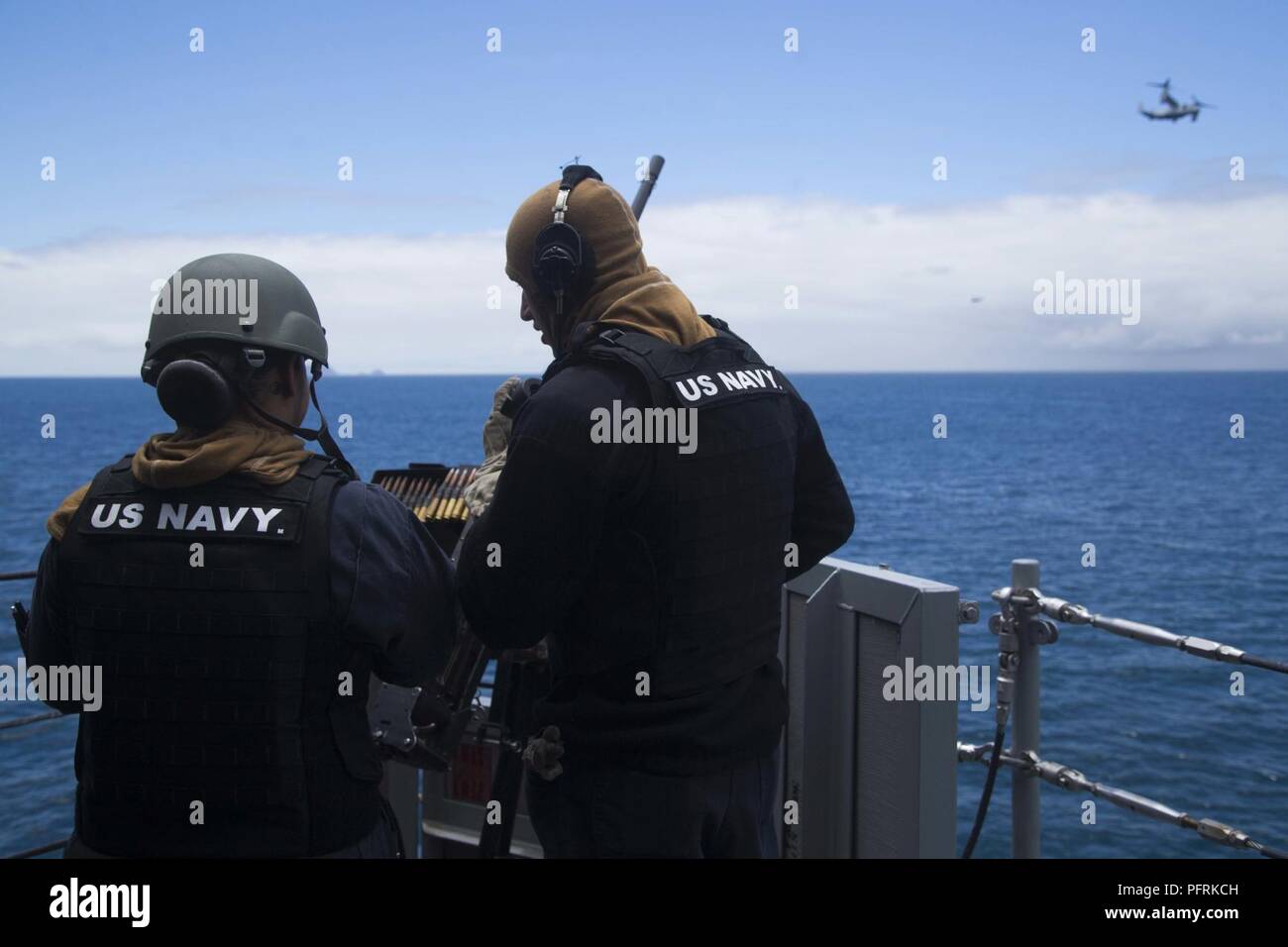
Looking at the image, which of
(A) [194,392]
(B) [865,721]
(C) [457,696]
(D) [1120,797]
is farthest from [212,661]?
(D) [1120,797]

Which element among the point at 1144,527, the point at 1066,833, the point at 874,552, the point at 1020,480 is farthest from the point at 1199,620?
the point at 1020,480

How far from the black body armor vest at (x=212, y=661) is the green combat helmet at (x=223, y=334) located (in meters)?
0.19

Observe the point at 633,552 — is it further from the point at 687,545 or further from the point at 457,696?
the point at 457,696

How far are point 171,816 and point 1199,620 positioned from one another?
35.9 metres

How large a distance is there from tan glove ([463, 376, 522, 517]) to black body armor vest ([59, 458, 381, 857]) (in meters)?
0.56

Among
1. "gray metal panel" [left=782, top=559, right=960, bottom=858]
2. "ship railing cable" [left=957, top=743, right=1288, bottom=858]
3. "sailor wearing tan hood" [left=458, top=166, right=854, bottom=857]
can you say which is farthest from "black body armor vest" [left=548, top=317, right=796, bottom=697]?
"ship railing cable" [left=957, top=743, right=1288, bottom=858]

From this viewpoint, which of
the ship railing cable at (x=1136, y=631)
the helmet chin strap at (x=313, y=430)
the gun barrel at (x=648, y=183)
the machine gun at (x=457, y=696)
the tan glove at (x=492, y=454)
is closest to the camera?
the helmet chin strap at (x=313, y=430)

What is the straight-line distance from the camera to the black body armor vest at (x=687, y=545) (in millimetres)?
2961

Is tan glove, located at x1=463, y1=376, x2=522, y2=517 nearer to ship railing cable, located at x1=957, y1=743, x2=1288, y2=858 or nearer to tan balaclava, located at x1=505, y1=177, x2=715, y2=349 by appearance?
tan balaclava, located at x1=505, y1=177, x2=715, y2=349

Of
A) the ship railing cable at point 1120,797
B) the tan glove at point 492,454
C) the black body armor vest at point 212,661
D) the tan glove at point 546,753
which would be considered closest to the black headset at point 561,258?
the tan glove at point 492,454

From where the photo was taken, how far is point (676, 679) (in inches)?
118

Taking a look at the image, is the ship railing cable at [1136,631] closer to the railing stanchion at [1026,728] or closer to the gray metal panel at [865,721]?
the railing stanchion at [1026,728]

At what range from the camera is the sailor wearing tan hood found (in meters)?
2.87

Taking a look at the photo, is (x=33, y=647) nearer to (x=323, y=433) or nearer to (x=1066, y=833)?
(x=323, y=433)
